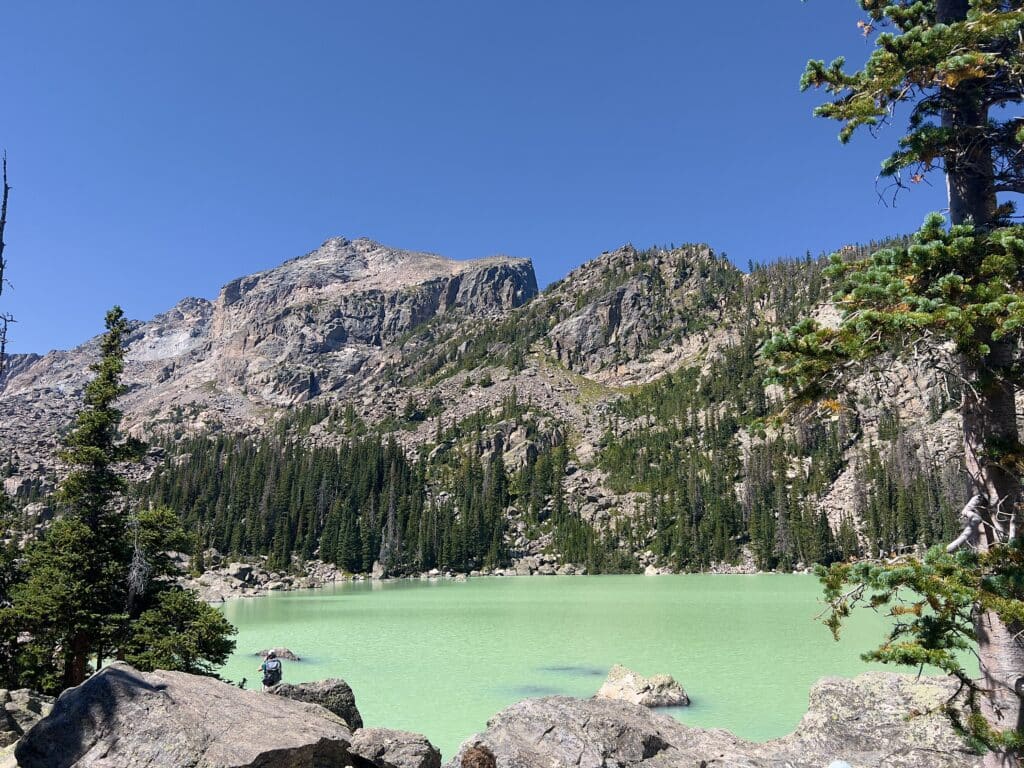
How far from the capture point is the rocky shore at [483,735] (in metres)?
8.02

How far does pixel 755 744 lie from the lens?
11.3 m

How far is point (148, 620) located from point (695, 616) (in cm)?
3988

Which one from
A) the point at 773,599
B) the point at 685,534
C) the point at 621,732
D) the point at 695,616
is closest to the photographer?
the point at 621,732

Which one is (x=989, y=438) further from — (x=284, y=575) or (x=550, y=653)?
(x=284, y=575)

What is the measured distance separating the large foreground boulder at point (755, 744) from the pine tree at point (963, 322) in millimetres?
3060

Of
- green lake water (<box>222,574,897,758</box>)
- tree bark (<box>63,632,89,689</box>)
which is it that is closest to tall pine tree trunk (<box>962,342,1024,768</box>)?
green lake water (<box>222,574,897,758</box>)

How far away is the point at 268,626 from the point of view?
49.4 metres

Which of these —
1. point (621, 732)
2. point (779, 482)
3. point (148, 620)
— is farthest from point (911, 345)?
point (779, 482)

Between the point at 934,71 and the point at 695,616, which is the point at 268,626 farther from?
the point at 934,71

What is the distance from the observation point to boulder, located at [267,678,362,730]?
13943 mm

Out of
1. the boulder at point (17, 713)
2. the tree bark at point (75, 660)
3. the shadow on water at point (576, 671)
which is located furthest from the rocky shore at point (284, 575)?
the boulder at point (17, 713)

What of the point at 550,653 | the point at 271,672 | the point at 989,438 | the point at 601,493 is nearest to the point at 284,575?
the point at 601,493

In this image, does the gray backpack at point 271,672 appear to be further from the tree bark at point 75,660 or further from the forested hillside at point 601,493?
the forested hillside at point 601,493

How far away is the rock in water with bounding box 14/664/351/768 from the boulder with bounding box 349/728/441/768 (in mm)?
594
